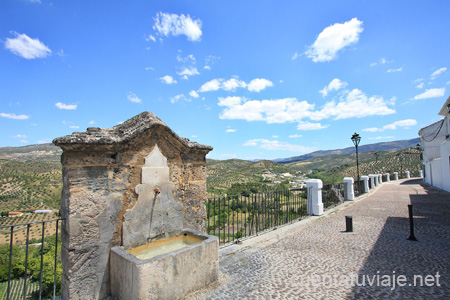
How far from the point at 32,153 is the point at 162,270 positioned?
11528cm

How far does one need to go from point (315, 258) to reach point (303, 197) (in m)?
5.53

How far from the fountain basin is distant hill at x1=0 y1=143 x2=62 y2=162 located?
316 ft

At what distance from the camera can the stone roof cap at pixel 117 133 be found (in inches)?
116

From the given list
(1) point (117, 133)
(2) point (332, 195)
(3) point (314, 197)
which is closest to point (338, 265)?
(1) point (117, 133)

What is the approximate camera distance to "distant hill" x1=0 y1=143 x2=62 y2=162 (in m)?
82.3

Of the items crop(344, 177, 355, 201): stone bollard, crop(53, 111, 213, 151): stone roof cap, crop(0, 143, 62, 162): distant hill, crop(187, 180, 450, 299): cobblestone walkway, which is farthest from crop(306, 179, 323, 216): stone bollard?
crop(0, 143, 62, 162): distant hill

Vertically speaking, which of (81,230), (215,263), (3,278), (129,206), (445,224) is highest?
(129,206)

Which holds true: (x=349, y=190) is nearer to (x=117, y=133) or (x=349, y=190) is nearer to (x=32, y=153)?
(x=117, y=133)

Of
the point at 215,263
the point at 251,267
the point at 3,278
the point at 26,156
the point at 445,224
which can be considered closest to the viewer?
the point at 215,263

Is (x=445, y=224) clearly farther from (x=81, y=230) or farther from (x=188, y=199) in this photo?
(x=81, y=230)

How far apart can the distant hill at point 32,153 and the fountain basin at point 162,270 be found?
316 ft

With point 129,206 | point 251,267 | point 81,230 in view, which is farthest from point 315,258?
point 81,230

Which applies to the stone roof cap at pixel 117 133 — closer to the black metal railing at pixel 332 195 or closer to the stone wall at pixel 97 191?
the stone wall at pixel 97 191

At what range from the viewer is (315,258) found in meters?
4.88
